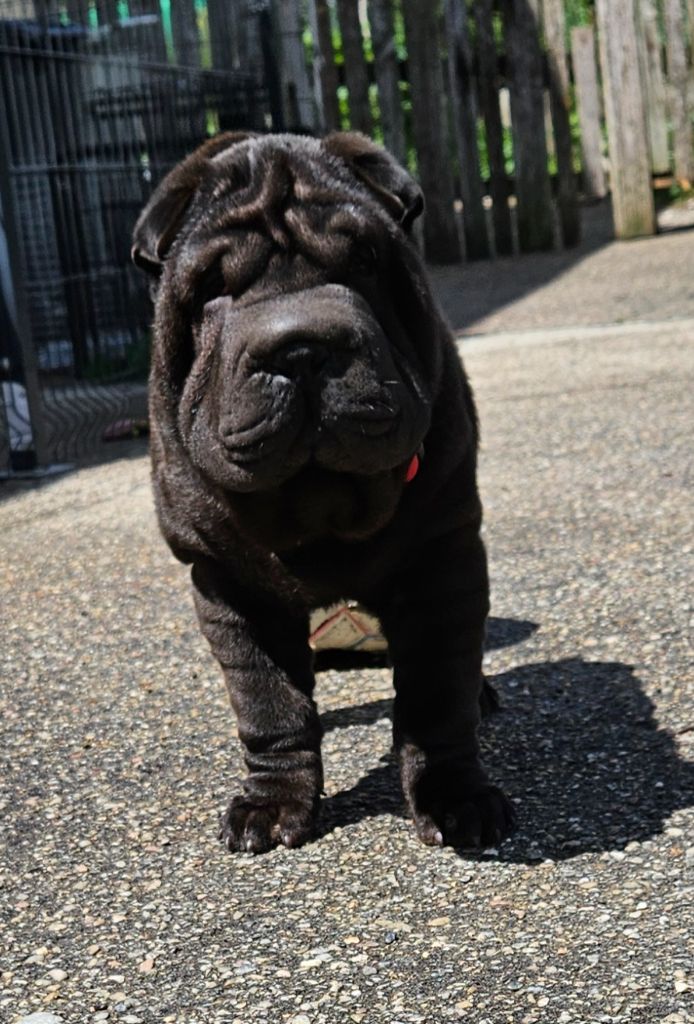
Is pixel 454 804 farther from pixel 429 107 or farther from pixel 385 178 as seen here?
pixel 429 107

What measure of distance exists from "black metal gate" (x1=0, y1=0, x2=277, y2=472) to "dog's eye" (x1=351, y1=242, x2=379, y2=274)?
4.25m

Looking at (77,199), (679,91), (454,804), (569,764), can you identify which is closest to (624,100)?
(679,91)

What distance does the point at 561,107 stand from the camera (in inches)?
463

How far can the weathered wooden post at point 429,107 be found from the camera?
11531 mm

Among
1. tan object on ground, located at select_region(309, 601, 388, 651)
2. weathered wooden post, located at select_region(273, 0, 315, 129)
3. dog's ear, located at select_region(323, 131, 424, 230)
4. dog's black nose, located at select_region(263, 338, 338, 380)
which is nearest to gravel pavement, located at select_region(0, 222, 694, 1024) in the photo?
tan object on ground, located at select_region(309, 601, 388, 651)

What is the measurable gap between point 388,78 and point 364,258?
30.5 feet

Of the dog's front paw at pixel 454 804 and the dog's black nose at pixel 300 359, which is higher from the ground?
the dog's black nose at pixel 300 359

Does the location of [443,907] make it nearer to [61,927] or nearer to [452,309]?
[61,927]

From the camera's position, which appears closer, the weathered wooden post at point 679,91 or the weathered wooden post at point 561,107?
the weathered wooden post at point 561,107

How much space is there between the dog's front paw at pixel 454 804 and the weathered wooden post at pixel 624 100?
908 cm

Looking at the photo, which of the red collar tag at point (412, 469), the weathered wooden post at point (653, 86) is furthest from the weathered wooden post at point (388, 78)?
the red collar tag at point (412, 469)

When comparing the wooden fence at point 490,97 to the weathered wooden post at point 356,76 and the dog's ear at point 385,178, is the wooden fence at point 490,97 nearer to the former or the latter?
the weathered wooden post at point 356,76

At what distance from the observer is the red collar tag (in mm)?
2914

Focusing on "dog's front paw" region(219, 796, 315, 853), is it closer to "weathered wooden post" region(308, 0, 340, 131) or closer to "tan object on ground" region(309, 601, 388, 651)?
"tan object on ground" region(309, 601, 388, 651)
